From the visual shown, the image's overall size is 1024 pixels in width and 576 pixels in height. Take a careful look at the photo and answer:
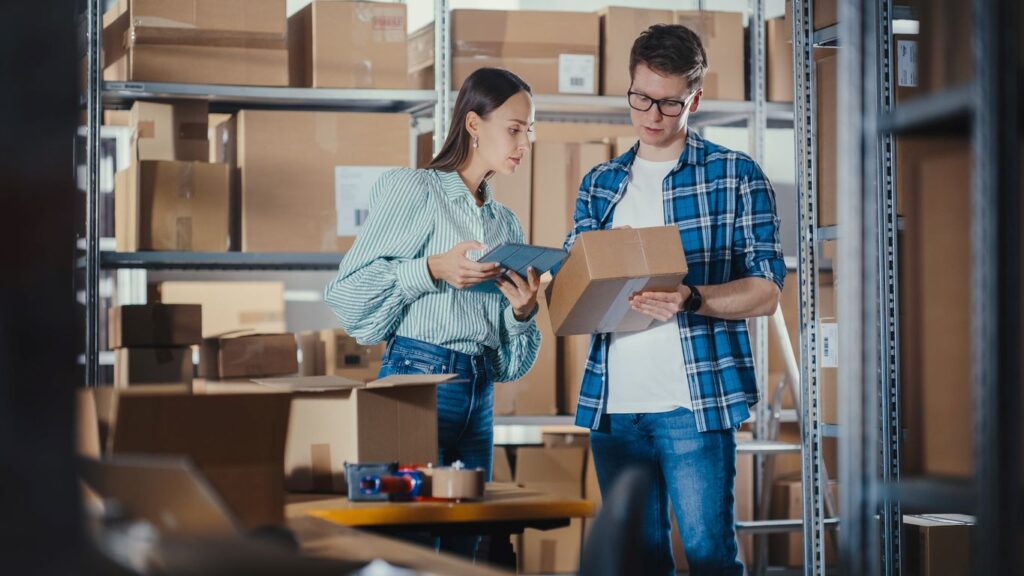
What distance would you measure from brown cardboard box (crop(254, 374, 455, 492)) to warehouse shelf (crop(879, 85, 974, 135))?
3.02 feet

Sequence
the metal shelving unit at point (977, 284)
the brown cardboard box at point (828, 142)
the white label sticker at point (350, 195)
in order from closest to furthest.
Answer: the metal shelving unit at point (977, 284) → the brown cardboard box at point (828, 142) → the white label sticker at point (350, 195)

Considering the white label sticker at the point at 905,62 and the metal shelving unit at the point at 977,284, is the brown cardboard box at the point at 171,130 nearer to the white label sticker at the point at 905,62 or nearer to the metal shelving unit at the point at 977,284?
the white label sticker at the point at 905,62

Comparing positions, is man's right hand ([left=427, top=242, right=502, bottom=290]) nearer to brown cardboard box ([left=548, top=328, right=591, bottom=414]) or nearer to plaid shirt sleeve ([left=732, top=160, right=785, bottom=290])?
plaid shirt sleeve ([left=732, top=160, right=785, bottom=290])

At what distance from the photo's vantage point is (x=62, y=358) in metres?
0.78

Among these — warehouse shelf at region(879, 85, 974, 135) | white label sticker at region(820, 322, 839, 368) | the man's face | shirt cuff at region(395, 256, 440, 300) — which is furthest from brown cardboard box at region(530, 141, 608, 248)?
warehouse shelf at region(879, 85, 974, 135)

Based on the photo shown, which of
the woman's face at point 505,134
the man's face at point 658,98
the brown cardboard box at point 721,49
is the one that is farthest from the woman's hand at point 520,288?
the brown cardboard box at point 721,49

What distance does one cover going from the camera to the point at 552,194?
400 centimetres

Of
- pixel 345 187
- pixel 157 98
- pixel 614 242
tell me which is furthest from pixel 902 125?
pixel 157 98

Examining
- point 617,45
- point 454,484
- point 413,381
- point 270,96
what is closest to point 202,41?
point 270,96

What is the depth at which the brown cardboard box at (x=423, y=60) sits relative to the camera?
12.9 ft

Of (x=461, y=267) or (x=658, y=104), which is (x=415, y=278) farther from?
(x=658, y=104)

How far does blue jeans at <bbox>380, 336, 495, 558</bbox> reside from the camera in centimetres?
230

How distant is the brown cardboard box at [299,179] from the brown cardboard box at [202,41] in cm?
16

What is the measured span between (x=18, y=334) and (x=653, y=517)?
171 cm
